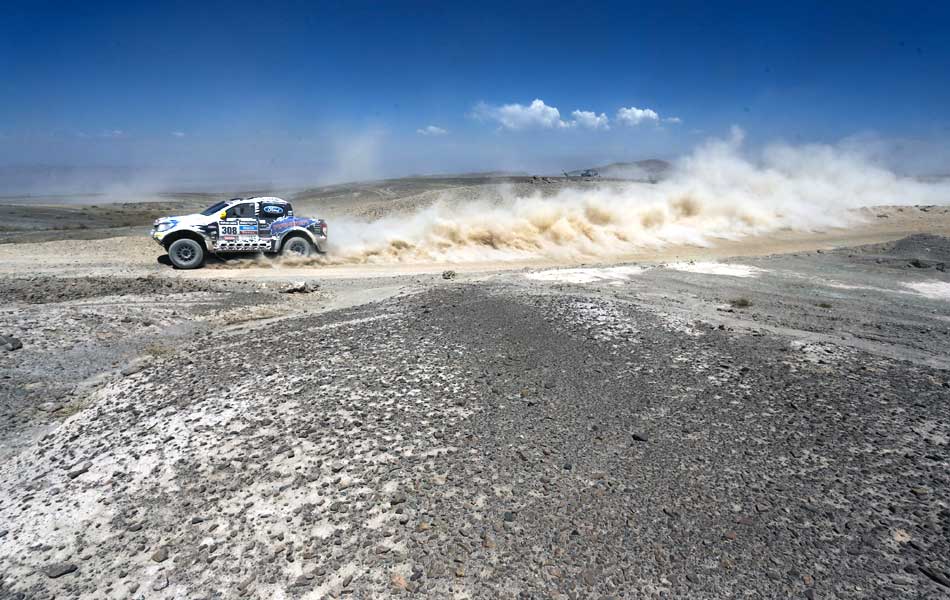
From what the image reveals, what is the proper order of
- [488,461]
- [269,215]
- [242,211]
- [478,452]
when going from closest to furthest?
[488,461], [478,452], [242,211], [269,215]

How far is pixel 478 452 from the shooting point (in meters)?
5.10

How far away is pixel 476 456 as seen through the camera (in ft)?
16.5

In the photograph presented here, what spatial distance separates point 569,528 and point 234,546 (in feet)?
7.91

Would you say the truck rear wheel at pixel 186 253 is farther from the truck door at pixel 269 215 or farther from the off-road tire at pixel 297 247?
the off-road tire at pixel 297 247

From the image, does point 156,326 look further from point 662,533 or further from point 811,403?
point 811,403

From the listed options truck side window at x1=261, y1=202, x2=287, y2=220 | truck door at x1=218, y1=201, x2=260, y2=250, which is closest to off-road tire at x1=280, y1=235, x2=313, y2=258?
truck side window at x1=261, y1=202, x2=287, y2=220

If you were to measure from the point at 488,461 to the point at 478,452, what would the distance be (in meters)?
0.18

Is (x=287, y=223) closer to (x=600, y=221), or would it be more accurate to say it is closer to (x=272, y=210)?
(x=272, y=210)

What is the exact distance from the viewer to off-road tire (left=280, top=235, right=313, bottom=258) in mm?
17625

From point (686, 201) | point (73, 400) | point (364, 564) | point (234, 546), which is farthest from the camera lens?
point (686, 201)

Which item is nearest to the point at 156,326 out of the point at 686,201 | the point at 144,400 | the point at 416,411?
the point at 144,400

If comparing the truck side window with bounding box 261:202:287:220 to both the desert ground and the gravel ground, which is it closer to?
the desert ground

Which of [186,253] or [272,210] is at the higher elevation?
[272,210]

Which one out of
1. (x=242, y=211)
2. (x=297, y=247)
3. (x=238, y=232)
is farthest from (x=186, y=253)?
(x=297, y=247)
